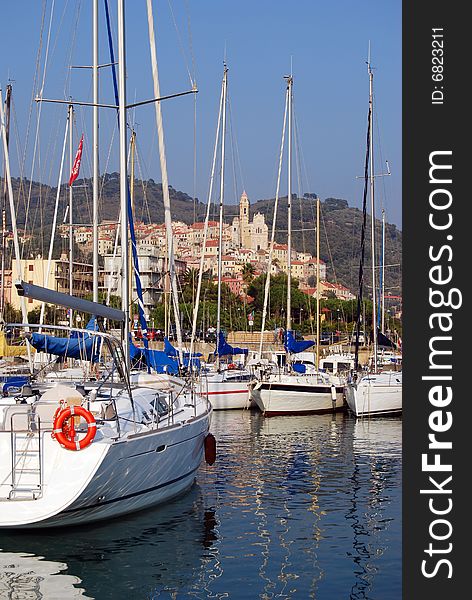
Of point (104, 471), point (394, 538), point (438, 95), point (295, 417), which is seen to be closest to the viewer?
point (438, 95)

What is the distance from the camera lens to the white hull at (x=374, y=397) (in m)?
30.7

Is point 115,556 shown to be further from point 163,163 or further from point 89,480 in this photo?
point 163,163

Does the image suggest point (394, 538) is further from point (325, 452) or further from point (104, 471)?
point (325, 452)

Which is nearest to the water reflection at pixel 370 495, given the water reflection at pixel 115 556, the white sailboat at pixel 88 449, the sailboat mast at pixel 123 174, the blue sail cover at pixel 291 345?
the water reflection at pixel 115 556

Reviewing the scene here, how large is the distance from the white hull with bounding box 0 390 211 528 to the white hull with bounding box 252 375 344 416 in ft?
Answer: 55.6

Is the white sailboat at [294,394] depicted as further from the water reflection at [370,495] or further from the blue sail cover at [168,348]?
the water reflection at [370,495]

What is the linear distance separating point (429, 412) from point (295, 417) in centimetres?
2106

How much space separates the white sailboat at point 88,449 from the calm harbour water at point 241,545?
43cm

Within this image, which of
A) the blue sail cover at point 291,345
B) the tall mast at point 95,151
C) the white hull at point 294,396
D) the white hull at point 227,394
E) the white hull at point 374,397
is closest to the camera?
the tall mast at point 95,151

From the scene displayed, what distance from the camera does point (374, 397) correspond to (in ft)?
101

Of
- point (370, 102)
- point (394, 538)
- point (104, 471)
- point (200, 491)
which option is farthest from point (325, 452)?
point (370, 102)

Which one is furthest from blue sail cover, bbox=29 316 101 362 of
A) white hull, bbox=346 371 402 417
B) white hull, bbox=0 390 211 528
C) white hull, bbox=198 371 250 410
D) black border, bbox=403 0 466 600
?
white hull, bbox=198 371 250 410

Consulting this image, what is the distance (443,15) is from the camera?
36.9 ft

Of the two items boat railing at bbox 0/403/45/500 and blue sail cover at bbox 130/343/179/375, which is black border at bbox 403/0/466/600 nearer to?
boat railing at bbox 0/403/45/500
